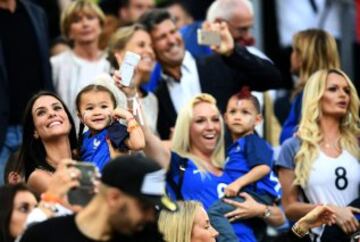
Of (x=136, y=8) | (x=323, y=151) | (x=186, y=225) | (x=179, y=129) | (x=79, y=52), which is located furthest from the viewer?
(x=136, y=8)

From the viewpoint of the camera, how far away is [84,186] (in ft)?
24.1

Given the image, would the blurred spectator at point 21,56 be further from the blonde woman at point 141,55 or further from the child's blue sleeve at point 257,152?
the child's blue sleeve at point 257,152

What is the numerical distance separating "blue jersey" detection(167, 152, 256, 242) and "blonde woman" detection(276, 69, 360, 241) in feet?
1.72

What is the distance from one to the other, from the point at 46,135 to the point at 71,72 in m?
2.89

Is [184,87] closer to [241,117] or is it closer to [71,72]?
[241,117]

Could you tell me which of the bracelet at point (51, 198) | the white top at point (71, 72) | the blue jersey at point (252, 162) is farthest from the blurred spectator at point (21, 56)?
the bracelet at point (51, 198)

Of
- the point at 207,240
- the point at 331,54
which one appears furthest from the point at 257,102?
the point at 207,240

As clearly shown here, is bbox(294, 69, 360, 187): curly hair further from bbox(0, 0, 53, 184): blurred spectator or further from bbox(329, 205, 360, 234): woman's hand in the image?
bbox(0, 0, 53, 184): blurred spectator

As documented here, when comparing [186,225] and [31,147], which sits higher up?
[31,147]

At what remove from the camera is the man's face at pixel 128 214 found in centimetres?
700

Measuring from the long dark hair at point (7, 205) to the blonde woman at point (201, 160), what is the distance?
240cm

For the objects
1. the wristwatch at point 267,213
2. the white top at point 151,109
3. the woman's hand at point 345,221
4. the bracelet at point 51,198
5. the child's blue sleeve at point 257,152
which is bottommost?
the woman's hand at point 345,221

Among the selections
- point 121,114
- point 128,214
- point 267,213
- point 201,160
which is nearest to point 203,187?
point 201,160

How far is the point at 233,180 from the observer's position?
400 inches
